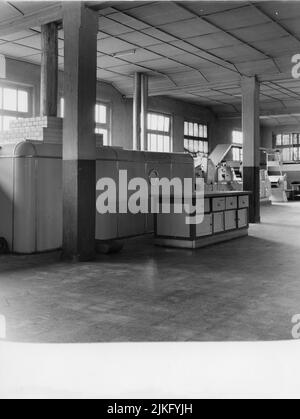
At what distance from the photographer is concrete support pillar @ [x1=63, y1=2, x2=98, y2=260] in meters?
6.34

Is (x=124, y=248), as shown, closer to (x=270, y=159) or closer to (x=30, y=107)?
(x=30, y=107)

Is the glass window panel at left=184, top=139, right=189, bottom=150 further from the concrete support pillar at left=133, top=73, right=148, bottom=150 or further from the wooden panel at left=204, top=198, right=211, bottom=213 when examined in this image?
the wooden panel at left=204, top=198, right=211, bottom=213

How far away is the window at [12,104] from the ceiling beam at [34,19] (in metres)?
3.51

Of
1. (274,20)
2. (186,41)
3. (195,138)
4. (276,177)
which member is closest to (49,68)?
(186,41)

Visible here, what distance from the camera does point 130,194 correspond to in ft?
28.1

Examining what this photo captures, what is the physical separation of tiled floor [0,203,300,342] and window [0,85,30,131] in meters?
5.70

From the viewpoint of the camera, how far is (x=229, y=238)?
338 inches

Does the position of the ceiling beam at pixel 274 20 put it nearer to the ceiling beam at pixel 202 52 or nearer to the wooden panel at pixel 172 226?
the ceiling beam at pixel 202 52

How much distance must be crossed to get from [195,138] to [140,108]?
7134 mm

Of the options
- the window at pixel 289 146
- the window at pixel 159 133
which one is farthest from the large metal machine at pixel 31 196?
the window at pixel 289 146

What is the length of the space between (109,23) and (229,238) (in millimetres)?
4594

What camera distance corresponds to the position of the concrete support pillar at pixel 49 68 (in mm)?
7328

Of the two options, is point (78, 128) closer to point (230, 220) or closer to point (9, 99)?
point (230, 220)

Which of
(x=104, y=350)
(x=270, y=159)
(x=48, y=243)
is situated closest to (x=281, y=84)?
(x=270, y=159)
